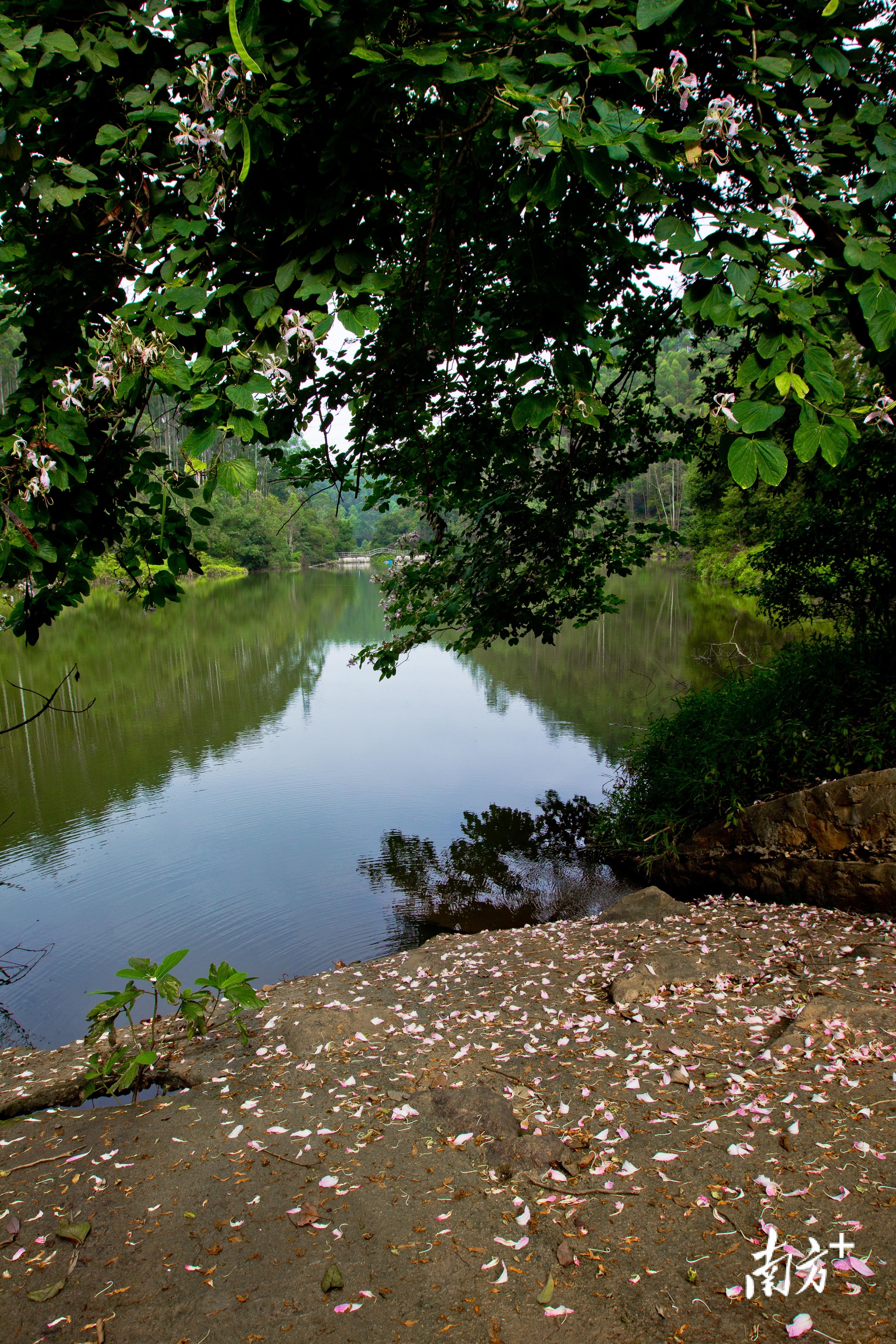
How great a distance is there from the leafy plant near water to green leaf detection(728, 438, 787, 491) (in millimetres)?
2786

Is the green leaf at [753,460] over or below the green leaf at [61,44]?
below

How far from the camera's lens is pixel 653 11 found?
1.90 metres

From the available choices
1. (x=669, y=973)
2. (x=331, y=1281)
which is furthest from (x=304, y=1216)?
(x=669, y=973)

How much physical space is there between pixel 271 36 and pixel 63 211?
0.92m

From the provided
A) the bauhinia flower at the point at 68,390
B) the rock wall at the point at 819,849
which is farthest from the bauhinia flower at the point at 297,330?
the rock wall at the point at 819,849

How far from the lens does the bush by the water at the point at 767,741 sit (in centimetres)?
678

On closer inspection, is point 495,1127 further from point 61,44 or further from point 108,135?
point 61,44

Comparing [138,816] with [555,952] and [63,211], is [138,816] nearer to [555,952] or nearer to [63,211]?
[555,952]

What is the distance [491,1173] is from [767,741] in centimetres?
523

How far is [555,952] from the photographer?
5680 millimetres

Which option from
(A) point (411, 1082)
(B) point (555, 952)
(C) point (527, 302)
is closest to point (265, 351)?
(C) point (527, 302)

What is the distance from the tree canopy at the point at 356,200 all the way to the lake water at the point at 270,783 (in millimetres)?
5431

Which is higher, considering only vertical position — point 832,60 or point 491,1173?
point 832,60

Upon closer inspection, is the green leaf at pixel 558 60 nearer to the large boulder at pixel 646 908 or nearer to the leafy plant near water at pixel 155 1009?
the leafy plant near water at pixel 155 1009
